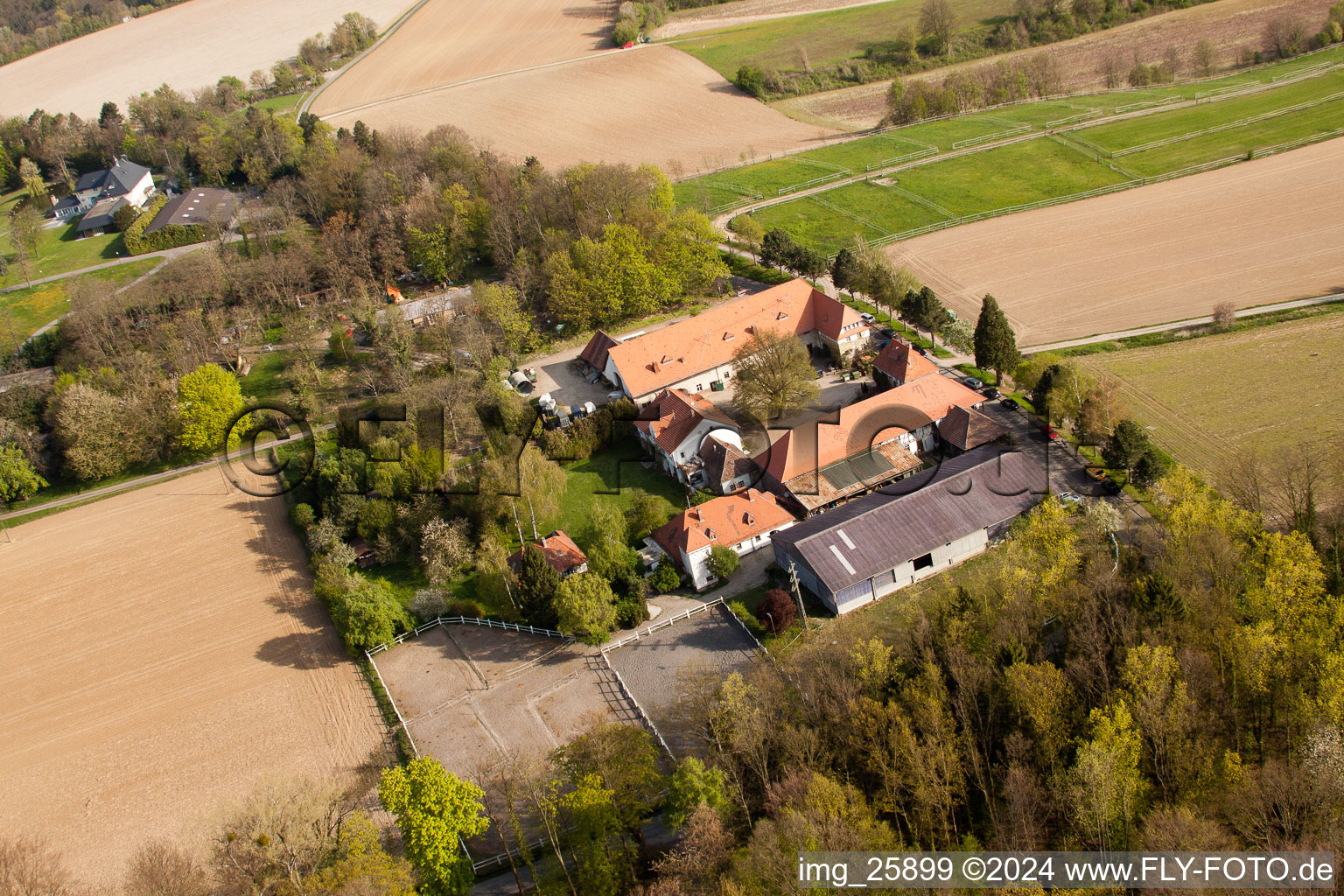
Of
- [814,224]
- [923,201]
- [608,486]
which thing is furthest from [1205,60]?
[608,486]

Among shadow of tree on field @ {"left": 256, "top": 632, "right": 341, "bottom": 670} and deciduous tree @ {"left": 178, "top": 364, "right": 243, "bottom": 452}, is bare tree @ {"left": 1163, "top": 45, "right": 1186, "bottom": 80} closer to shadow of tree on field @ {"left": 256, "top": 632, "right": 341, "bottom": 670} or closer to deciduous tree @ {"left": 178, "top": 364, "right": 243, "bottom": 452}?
deciduous tree @ {"left": 178, "top": 364, "right": 243, "bottom": 452}

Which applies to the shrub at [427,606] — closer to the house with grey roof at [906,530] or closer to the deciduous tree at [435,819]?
the deciduous tree at [435,819]

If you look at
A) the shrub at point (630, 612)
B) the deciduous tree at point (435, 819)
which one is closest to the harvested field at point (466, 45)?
the shrub at point (630, 612)

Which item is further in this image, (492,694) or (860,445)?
(860,445)

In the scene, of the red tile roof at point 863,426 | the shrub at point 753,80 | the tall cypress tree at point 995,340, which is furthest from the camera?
the shrub at point 753,80

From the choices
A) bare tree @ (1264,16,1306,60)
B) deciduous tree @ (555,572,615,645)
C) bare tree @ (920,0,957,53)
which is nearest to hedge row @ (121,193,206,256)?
deciduous tree @ (555,572,615,645)

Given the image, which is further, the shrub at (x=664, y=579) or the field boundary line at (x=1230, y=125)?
the field boundary line at (x=1230, y=125)

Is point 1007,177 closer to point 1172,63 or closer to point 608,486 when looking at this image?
point 1172,63
